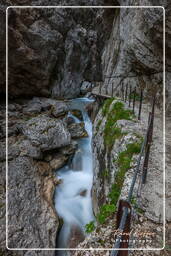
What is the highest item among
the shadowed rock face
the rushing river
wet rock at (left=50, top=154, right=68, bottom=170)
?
the shadowed rock face

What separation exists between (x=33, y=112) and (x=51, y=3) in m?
10.1

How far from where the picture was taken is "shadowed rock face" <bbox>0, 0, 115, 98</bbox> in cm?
1485

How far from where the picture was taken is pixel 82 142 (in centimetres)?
1214

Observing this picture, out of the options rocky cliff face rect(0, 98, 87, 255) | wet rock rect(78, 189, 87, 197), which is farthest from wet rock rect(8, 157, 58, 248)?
wet rock rect(78, 189, 87, 197)

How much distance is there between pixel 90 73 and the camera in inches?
976

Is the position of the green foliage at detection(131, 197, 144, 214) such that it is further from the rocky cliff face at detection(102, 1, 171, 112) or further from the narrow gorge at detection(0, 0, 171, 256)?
the rocky cliff face at detection(102, 1, 171, 112)

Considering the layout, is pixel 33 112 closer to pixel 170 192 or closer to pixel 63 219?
pixel 63 219

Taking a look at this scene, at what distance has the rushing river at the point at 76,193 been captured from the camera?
788cm

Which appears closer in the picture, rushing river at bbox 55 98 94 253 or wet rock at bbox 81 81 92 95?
rushing river at bbox 55 98 94 253

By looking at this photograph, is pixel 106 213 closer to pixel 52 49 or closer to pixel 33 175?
pixel 33 175

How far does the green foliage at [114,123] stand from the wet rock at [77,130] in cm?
452

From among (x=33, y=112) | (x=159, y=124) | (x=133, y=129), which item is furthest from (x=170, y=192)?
(x=33, y=112)

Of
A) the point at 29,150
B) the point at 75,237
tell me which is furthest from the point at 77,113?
the point at 75,237

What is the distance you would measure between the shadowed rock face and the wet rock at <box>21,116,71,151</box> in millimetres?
7177
